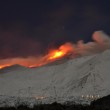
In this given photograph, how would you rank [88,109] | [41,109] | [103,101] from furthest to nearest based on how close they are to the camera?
[103,101] → [41,109] → [88,109]

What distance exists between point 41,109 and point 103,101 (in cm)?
2507

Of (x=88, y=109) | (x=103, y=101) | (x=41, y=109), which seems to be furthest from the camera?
(x=103, y=101)

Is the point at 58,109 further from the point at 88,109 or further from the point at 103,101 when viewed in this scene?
the point at 103,101

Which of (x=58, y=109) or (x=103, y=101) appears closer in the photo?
(x=58, y=109)

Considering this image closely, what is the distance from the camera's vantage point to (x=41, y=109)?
9825 centimetres

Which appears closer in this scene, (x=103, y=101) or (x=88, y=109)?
(x=88, y=109)

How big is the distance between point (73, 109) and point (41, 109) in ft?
38.2

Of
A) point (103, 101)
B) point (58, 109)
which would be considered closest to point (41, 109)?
point (58, 109)

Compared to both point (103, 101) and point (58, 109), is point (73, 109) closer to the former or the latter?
point (58, 109)

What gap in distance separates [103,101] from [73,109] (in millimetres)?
26772

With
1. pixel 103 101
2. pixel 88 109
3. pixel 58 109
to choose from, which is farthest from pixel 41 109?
pixel 103 101

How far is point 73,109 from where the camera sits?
3548 inches

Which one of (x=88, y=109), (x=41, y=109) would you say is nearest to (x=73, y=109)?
(x=88, y=109)

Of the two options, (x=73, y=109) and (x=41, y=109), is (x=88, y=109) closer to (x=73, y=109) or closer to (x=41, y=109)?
(x=73, y=109)
